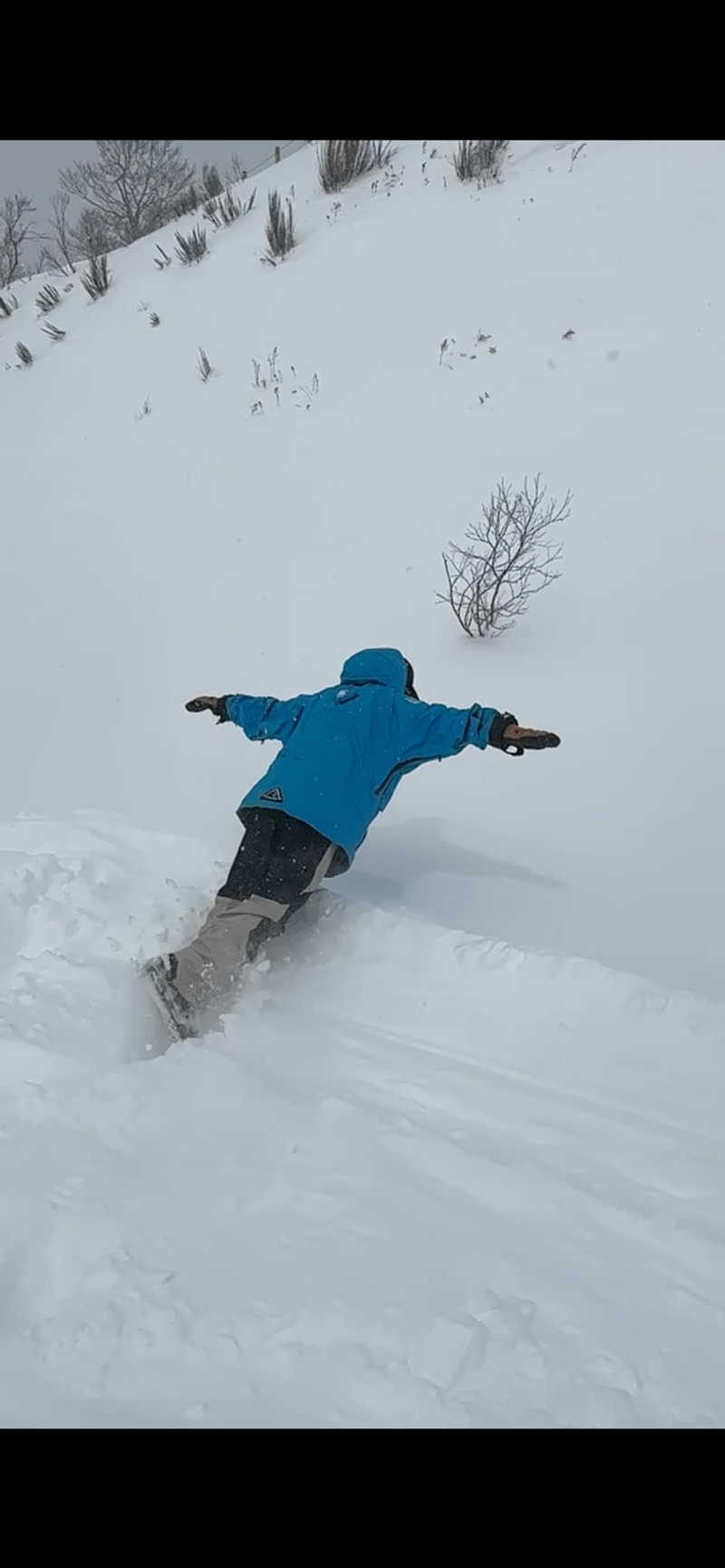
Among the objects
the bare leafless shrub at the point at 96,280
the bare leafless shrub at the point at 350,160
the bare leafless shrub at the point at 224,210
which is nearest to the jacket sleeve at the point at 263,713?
the bare leafless shrub at the point at 350,160

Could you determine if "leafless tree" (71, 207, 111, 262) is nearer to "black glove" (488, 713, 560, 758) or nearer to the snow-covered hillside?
the snow-covered hillside

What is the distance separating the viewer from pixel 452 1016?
2.24 m

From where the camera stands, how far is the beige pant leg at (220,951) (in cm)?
222

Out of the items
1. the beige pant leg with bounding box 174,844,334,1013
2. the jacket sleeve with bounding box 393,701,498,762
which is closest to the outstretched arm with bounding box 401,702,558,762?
the jacket sleeve with bounding box 393,701,498,762

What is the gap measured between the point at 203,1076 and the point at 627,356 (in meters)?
5.02

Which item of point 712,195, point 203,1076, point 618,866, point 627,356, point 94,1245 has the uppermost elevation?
point 712,195

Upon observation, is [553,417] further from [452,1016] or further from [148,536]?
[452,1016]

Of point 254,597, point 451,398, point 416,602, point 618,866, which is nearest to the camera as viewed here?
point 618,866

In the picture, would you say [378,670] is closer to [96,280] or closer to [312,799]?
→ [312,799]

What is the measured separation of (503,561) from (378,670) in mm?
1871

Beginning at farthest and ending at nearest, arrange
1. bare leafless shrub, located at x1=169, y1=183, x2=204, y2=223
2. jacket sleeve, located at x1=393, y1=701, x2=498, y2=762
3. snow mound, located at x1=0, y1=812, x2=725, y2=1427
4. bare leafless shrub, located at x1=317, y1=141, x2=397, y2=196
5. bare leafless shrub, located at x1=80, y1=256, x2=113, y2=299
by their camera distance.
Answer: bare leafless shrub, located at x1=169, y1=183, x2=204, y2=223 → bare leafless shrub, located at x1=80, y1=256, x2=113, y2=299 → bare leafless shrub, located at x1=317, y1=141, x2=397, y2=196 → jacket sleeve, located at x1=393, y1=701, x2=498, y2=762 → snow mound, located at x1=0, y1=812, x2=725, y2=1427

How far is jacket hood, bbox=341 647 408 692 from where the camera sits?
109 inches

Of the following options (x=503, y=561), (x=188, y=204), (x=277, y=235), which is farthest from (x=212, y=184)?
(x=503, y=561)
